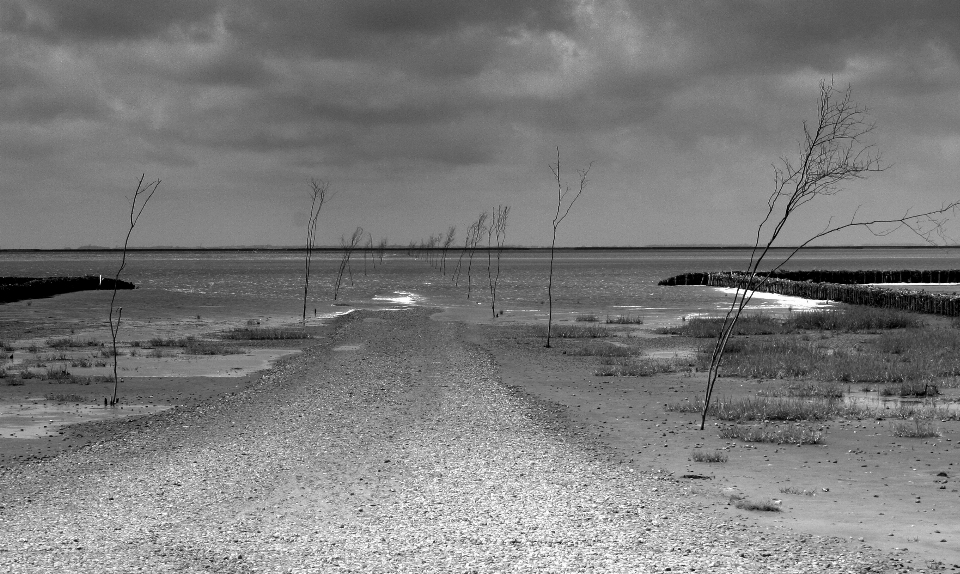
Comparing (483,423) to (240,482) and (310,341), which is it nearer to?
(240,482)

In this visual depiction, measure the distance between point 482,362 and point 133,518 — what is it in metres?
15.9

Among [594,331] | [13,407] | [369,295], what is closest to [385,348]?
[594,331]

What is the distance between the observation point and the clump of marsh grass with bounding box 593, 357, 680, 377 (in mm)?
22797

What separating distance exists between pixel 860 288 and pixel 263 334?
1309 inches

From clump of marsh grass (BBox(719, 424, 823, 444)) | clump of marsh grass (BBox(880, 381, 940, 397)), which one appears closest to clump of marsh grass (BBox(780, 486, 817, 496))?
clump of marsh grass (BBox(719, 424, 823, 444))

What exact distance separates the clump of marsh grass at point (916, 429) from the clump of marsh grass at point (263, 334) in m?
22.9

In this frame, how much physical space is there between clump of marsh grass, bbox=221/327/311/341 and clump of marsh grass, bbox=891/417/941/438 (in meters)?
22.9

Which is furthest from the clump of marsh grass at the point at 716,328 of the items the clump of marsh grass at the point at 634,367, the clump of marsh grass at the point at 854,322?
the clump of marsh grass at the point at 634,367

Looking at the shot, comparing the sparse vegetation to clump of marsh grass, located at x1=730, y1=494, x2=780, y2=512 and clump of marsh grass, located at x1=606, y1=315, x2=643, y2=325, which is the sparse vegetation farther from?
clump of marsh grass, located at x1=606, y1=315, x2=643, y2=325

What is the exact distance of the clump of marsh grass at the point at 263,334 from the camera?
33.5 metres

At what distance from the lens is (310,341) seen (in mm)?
32531

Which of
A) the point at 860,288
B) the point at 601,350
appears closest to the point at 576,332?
the point at 601,350

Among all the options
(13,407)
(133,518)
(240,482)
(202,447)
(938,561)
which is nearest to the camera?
(938,561)

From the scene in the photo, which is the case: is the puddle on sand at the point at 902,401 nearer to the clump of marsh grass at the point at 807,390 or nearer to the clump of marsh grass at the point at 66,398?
the clump of marsh grass at the point at 807,390
